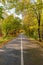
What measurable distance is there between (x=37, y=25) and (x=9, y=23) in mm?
18413

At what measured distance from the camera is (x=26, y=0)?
34719 mm

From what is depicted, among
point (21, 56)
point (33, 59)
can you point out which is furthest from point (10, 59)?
point (21, 56)

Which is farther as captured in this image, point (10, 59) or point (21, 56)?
point (21, 56)

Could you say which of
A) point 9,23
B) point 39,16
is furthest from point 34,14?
point 9,23

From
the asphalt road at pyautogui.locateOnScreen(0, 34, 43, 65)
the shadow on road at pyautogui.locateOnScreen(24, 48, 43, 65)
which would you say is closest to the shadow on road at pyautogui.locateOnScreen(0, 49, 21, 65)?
the asphalt road at pyautogui.locateOnScreen(0, 34, 43, 65)

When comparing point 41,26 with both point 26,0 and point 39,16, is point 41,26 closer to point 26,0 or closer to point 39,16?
point 39,16

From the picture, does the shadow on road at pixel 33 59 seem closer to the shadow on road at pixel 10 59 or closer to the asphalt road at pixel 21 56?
the asphalt road at pixel 21 56

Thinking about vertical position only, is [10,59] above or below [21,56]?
above

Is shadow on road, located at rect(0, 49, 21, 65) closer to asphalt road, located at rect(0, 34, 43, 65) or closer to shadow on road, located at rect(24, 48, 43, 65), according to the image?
asphalt road, located at rect(0, 34, 43, 65)

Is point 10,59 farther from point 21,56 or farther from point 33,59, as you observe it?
point 21,56

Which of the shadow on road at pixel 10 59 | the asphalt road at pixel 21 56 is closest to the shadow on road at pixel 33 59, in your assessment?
the asphalt road at pixel 21 56

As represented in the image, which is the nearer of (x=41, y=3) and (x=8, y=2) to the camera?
(x=41, y=3)

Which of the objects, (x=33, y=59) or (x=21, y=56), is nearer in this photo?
(x=33, y=59)

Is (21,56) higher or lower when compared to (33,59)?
lower
